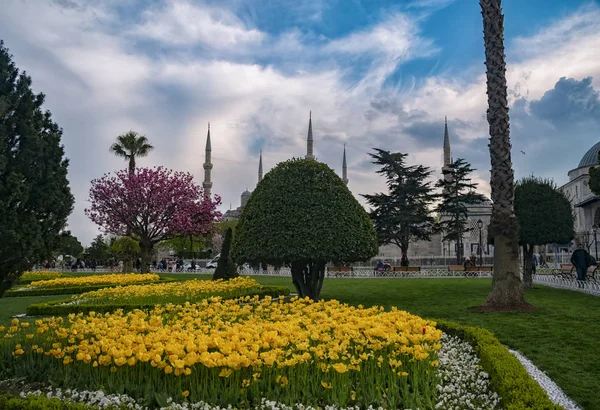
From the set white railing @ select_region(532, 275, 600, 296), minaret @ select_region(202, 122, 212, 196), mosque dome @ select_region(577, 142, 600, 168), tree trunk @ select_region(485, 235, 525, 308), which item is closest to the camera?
tree trunk @ select_region(485, 235, 525, 308)

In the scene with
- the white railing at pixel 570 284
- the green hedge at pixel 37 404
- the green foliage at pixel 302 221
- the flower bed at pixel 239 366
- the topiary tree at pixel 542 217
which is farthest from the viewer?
the topiary tree at pixel 542 217

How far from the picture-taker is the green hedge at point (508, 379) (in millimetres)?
4070

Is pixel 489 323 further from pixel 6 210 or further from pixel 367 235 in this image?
pixel 6 210

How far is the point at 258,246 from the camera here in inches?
471

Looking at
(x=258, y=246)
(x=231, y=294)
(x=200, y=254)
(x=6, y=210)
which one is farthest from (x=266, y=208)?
(x=200, y=254)

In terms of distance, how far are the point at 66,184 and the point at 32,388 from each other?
106 inches

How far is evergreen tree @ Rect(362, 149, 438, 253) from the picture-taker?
35062 millimetres

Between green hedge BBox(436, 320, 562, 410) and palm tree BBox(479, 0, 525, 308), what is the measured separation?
189 inches

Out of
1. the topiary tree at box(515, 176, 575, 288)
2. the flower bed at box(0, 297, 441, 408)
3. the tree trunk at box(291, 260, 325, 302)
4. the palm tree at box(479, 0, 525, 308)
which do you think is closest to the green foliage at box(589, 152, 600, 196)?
the topiary tree at box(515, 176, 575, 288)

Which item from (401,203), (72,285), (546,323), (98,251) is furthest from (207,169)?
(546,323)

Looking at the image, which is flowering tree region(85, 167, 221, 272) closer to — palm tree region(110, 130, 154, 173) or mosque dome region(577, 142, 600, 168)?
palm tree region(110, 130, 154, 173)

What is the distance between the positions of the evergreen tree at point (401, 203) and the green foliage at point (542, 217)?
17.3 meters

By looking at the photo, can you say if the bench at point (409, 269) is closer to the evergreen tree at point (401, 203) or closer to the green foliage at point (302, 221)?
the evergreen tree at point (401, 203)

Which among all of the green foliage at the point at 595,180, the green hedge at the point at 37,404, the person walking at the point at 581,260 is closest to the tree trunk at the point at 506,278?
the green foliage at the point at 595,180
